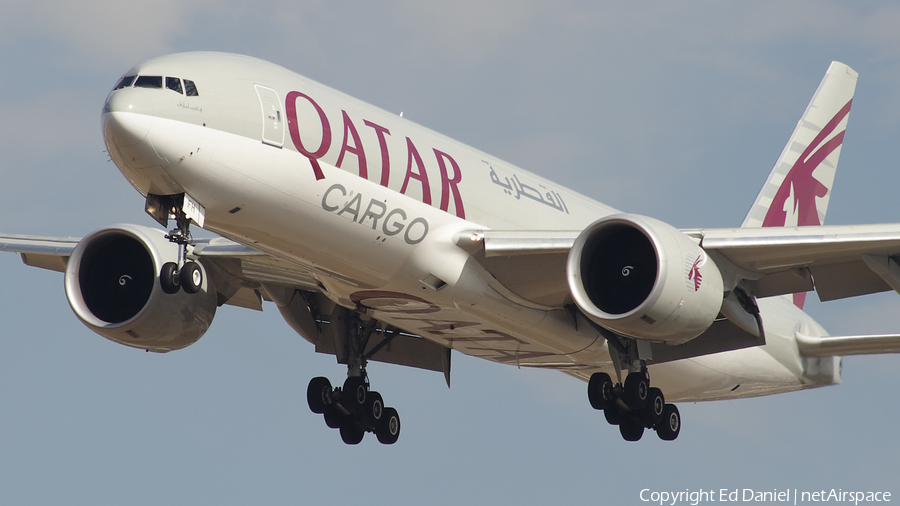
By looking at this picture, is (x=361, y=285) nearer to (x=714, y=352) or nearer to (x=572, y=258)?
(x=572, y=258)

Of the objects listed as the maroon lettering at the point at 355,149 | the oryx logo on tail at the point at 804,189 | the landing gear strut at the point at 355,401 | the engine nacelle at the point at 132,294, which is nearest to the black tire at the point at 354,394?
the landing gear strut at the point at 355,401

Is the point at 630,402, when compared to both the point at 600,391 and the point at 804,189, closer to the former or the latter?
the point at 600,391

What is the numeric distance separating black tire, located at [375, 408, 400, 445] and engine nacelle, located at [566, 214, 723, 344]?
708cm

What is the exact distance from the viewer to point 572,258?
20.3 m

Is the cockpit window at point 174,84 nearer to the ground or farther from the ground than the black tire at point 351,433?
farther from the ground

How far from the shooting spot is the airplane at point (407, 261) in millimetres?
18406

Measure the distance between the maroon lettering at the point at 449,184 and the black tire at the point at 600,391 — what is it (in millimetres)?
5045

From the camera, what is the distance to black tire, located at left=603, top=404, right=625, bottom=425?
A: 78.9 ft

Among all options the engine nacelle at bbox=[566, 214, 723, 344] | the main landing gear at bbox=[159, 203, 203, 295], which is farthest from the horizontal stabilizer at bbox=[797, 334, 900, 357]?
the main landing gear at bbox=[159, 203, 203, 295]

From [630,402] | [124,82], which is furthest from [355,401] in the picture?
[124,82]

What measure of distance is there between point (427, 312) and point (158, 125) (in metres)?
6.30

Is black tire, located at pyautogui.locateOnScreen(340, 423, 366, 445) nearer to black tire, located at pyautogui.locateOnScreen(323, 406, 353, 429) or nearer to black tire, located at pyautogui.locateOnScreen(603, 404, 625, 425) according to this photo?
black tire, located at pyautogui.locateOnScreen(323, 406, 353, 429)

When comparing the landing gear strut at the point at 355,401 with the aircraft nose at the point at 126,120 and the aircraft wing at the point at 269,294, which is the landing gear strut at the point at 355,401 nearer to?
the aircraft wing at the point at 269,294

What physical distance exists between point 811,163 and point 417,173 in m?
15.6
